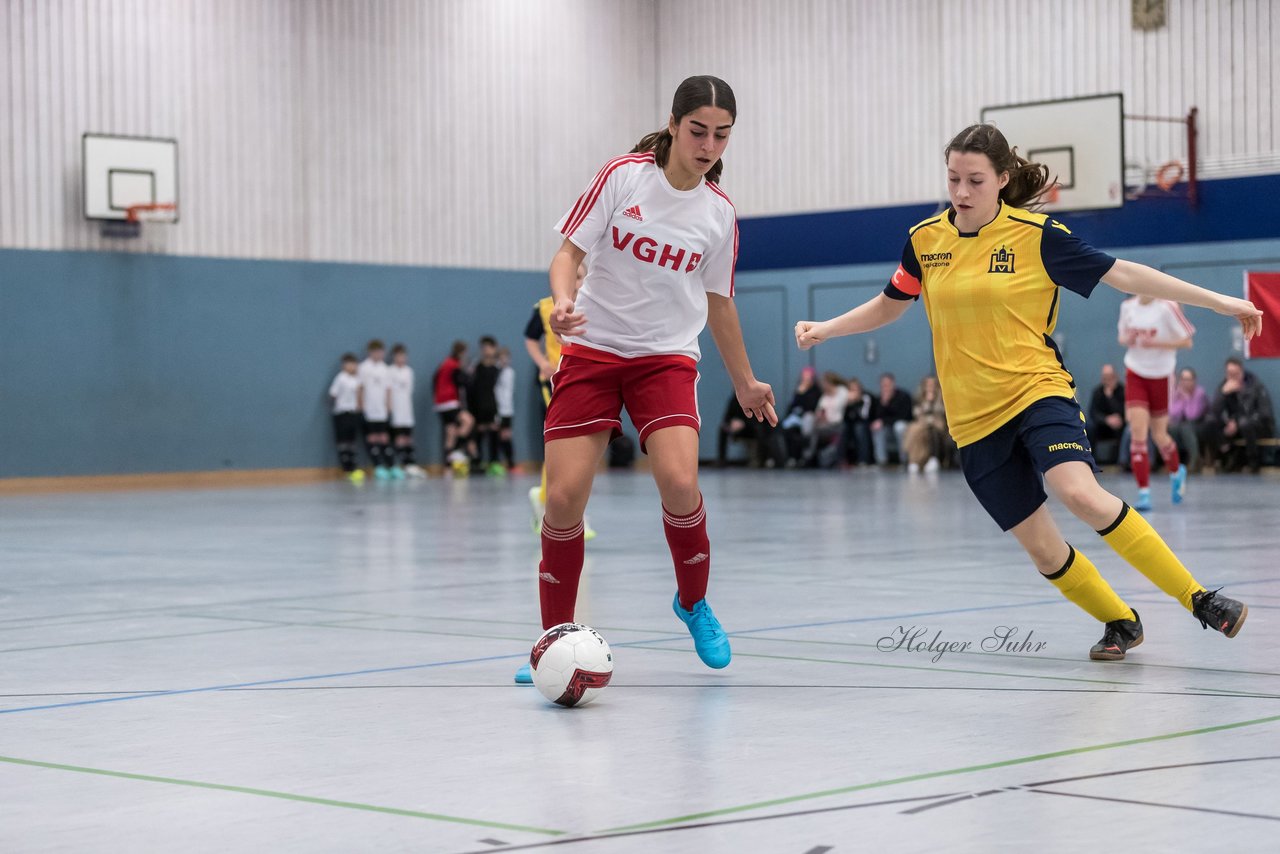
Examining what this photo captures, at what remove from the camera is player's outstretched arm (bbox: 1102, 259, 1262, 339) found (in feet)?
19.5

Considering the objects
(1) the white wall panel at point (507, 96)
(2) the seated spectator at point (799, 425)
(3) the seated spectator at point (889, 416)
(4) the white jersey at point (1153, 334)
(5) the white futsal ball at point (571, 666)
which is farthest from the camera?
(2) the seated spectator at point (799, 425)

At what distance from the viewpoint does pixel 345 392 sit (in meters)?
27.8

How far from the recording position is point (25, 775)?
433 centimetres

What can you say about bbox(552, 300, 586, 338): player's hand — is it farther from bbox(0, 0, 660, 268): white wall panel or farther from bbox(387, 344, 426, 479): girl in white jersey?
bbox(387, 344, 426, 479): girl in white jersey

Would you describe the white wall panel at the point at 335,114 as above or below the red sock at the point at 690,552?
above

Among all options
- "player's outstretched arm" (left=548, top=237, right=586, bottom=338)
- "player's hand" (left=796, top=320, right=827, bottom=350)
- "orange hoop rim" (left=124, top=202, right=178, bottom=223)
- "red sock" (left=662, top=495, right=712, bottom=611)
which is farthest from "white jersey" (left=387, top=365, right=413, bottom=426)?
"player's outstretched arm" (left=548, top=237, right=586, bottom=338)

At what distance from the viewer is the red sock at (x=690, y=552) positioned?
6.02 meters

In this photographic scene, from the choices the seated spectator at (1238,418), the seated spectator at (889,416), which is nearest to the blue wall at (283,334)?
the seated spectator at (1238,418)

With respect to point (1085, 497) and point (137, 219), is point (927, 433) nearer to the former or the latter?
point (137, 219)

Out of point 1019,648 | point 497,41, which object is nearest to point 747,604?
point 1019,648

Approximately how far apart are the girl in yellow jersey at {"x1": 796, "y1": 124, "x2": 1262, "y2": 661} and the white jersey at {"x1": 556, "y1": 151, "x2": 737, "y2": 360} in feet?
3.35

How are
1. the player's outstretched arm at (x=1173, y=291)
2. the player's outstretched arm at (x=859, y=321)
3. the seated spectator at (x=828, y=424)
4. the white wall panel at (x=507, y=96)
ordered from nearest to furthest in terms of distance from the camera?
the player's outstretched arm at (x=1173, y=291) < the player's outstretched arm at (x=859, y=321) < the white wall panel at (x=507, y=96) < the seated spectator at (x=828, y=424)

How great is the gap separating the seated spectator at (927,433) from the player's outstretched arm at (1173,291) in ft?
68.5

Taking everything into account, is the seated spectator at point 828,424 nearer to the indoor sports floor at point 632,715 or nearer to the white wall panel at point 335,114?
the white wall panel at point 335,114
